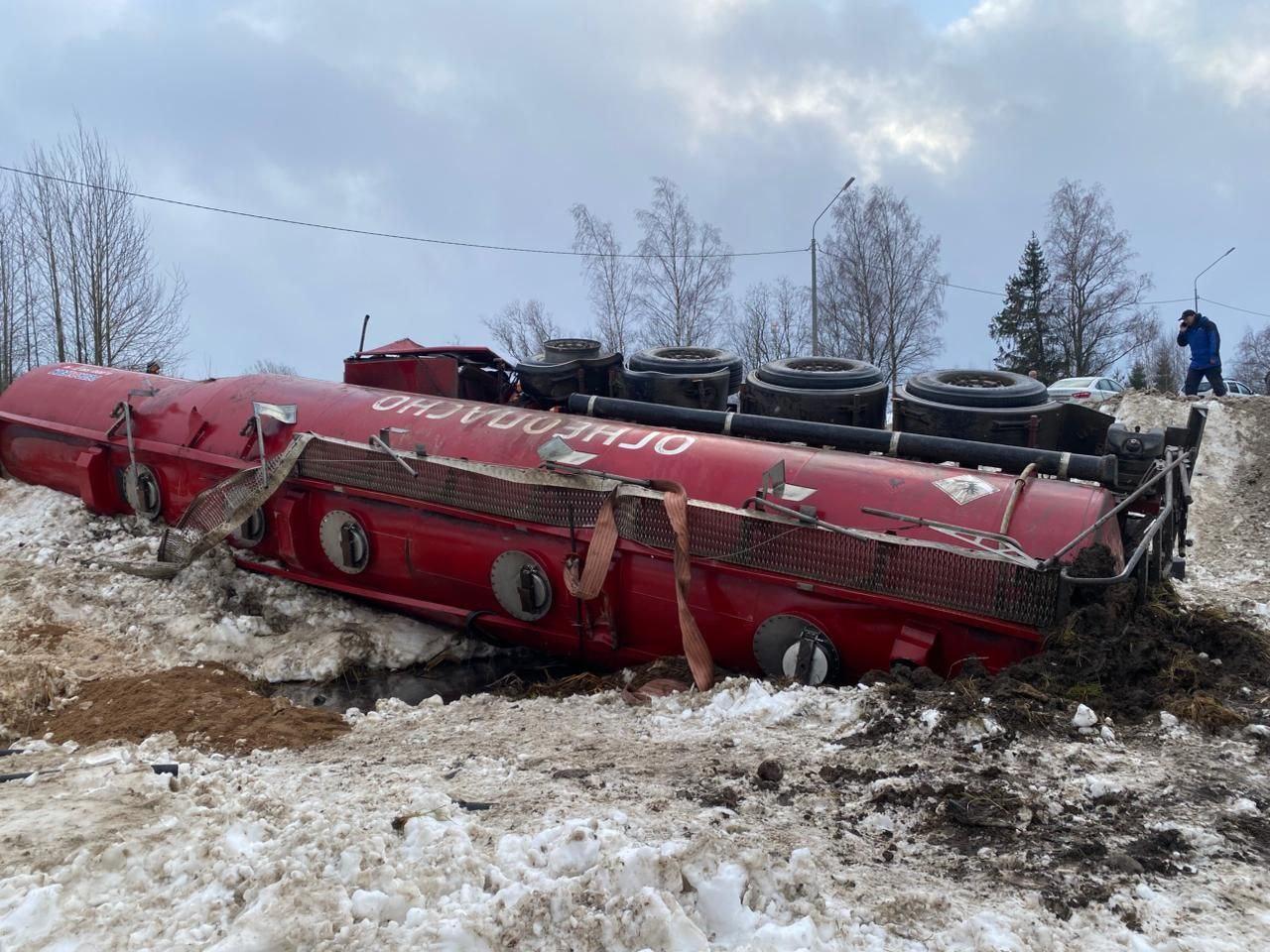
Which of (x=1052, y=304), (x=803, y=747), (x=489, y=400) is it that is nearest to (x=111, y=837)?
(x=803, y=747)

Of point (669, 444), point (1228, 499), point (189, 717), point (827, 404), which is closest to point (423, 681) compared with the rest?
point (189, 717)

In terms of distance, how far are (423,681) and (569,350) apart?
3323 millimetres

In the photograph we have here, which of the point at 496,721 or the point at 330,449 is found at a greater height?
the point at 330,449

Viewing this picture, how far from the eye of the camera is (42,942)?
2562mm

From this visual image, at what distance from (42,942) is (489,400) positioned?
6.25 metres

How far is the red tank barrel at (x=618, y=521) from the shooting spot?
4.82 metres

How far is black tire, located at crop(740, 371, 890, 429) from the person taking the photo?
6691 mm

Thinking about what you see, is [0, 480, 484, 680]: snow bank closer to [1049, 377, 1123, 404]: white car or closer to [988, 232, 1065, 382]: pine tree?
[1049, 377, 1123, 404]: white car

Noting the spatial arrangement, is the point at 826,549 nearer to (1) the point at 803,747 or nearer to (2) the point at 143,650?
(1) the point at 803,747

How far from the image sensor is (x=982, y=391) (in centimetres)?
637

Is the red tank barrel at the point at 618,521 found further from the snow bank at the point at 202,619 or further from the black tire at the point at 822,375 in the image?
the black tire at the point at 822,375

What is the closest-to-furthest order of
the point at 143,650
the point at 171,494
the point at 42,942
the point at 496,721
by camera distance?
the point at 42,942 < the point at 496,721 < the point at 143,650 < the point at 171,494

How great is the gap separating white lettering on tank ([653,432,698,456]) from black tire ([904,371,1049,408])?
5.94 feet

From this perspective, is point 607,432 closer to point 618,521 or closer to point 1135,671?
point 618,521
